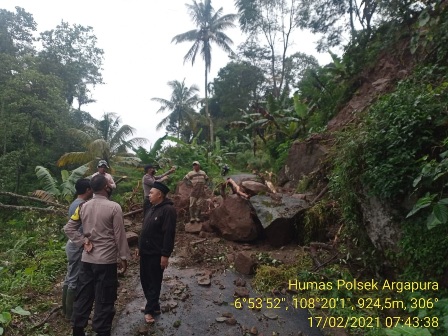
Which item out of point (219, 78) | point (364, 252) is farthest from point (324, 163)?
point (219, 78)

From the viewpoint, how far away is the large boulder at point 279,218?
6207 millimetres

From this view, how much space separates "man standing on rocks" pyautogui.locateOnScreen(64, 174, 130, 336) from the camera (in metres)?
3.14

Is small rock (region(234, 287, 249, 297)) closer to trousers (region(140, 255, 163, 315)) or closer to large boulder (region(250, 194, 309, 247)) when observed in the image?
trousers (region(140, 255, 163, 315))

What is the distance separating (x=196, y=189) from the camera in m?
7.57

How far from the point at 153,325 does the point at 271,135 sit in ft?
42.0

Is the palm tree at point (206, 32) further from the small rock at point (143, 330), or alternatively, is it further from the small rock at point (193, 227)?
the small rock at point (143, 330)

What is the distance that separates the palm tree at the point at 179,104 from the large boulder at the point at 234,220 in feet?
80.0

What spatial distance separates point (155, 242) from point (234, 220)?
324 cm

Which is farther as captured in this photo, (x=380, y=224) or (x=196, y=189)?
(x=196, y=189)

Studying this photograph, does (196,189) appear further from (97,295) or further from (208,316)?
(97,295)

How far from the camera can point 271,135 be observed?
15.5 metres

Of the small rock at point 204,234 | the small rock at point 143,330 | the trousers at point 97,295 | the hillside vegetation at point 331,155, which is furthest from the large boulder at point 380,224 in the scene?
the small rock at point 204,234

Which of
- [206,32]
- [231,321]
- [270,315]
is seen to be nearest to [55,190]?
[231,321]
